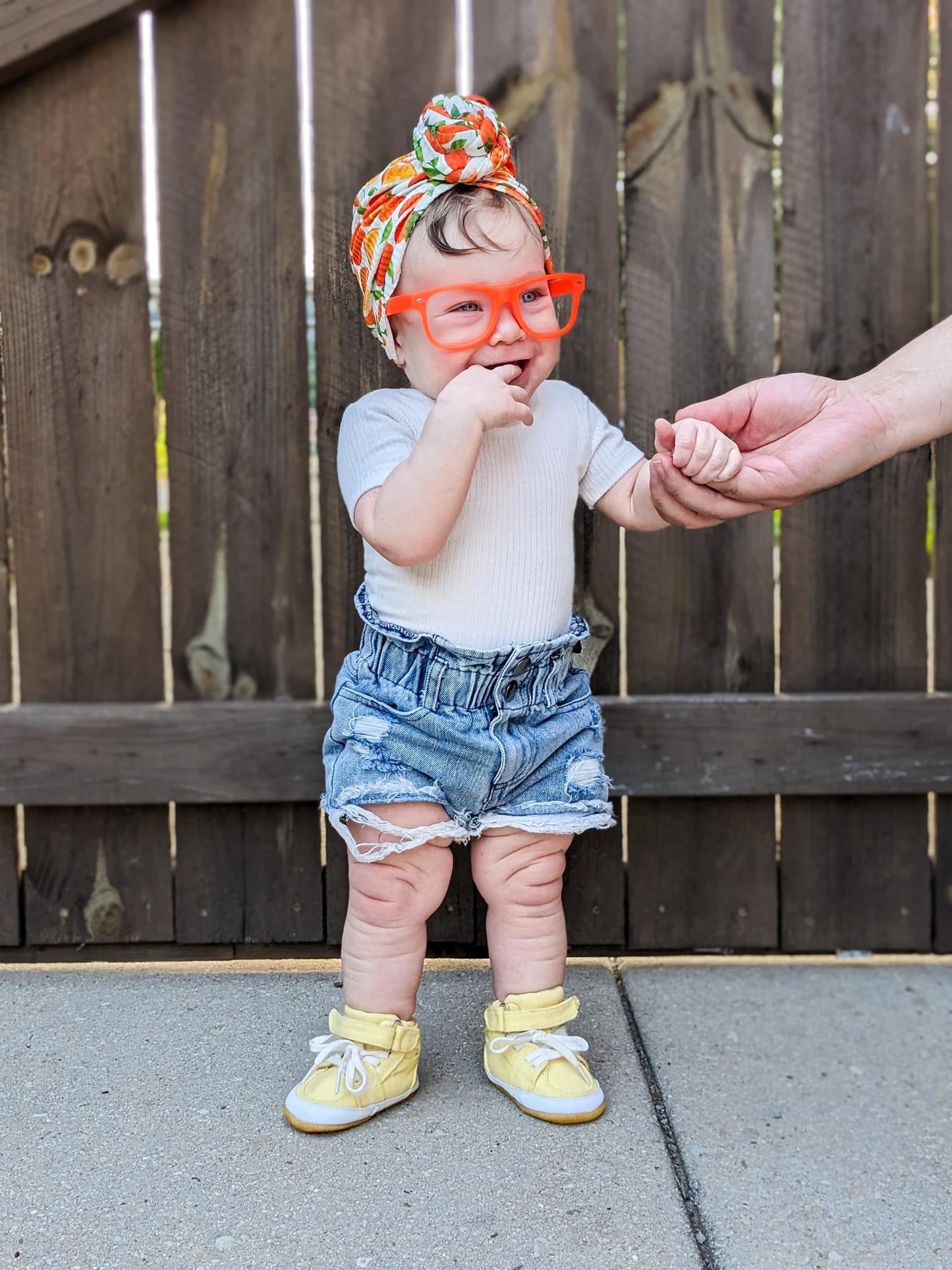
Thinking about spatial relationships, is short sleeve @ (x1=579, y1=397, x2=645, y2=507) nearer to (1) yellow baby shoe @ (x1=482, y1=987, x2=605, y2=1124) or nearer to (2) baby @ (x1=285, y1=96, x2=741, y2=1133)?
(2) baby @ (x1=285, y1=96, x2=741, y2=1133)

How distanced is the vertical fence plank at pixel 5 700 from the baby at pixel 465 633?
77cm

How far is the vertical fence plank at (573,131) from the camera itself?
7.34ft

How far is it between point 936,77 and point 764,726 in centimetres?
124

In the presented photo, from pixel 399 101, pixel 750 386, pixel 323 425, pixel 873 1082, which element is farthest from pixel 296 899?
pixel 399 101

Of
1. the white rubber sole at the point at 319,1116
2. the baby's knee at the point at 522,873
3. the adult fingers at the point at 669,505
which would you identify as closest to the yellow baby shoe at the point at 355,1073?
the white rubber sole at the point at 319,1116

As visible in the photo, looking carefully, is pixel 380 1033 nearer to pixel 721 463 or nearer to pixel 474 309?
pixel 721 463

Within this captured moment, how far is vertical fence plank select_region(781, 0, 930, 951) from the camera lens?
7.43 ft

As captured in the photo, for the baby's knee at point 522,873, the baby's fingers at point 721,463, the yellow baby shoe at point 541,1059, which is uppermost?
the baby's fingers at point 721,463

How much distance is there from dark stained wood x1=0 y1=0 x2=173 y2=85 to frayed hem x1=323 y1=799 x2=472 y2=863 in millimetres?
1439

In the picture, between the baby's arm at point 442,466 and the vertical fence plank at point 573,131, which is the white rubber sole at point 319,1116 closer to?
the baby's arm at point 442,466

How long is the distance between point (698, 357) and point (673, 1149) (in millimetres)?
1382

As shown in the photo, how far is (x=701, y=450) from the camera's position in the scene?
1.70 m

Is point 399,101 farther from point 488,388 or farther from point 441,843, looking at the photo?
point 441,843

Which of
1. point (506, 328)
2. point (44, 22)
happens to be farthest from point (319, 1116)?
point (44, 22)
